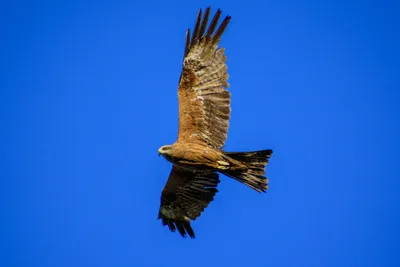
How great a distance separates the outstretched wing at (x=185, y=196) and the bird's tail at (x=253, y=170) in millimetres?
1095

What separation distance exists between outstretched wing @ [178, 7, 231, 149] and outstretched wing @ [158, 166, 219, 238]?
0.95 m

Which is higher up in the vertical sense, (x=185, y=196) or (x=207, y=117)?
(x=207, y=117)

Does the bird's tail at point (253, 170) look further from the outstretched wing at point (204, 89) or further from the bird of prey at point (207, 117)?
the outstretched wing at point (204, 89)

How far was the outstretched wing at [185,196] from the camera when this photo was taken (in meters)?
11.8

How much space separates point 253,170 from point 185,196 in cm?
187

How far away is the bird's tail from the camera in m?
10.7

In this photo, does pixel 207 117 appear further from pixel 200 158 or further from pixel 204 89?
pixel 200 158

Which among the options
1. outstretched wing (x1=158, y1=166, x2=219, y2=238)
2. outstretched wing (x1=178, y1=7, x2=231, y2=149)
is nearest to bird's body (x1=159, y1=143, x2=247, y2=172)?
outstretched wing (x1=178, y1=7, x2=231, y2=149)

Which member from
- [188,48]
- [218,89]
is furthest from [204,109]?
[188,48]

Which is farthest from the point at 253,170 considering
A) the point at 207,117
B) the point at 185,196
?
the point at 185,196

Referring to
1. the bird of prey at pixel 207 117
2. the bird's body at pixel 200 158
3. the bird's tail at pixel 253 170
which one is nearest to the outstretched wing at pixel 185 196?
the bird of prey at pixel 207 117

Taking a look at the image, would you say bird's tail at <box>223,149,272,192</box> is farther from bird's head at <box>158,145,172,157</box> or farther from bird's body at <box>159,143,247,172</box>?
bird's head at <box>158,145,172,157</box>

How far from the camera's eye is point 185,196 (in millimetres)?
12008

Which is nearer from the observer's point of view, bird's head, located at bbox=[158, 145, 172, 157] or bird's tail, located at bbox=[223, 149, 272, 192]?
bird's head, located at bbox=[158, 145, 172, 157]
